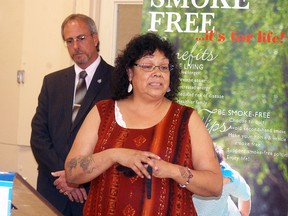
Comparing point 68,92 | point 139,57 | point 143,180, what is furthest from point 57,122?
point 143,180

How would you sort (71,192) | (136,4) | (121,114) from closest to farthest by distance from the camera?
(121,114), (71,192), (136,4)

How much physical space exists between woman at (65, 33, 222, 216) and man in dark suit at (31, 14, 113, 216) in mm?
674

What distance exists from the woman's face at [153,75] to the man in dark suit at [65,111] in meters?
0.78

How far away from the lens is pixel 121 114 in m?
2.16

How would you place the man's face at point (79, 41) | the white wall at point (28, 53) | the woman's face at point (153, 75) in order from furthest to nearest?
the white wall at point (28, 53) → the man's face at point (79, 41) → the woman's face at point (153, 75)

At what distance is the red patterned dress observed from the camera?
197 cm

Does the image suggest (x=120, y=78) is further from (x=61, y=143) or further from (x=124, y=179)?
(x=61, y=143)

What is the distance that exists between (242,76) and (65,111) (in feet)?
3.35

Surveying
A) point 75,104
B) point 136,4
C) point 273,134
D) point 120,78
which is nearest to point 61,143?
point 75,104

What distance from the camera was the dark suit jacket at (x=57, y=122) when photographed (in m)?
2.83

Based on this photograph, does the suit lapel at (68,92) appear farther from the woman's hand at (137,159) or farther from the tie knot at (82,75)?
the woman's hand at (137,159)

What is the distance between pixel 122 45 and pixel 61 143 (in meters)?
1.26

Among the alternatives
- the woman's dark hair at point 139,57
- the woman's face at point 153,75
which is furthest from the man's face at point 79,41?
the woman's face at point 153,75

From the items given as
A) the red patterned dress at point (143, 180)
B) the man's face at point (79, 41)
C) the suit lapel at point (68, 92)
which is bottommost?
the red patterned dress at point (143, 180)
